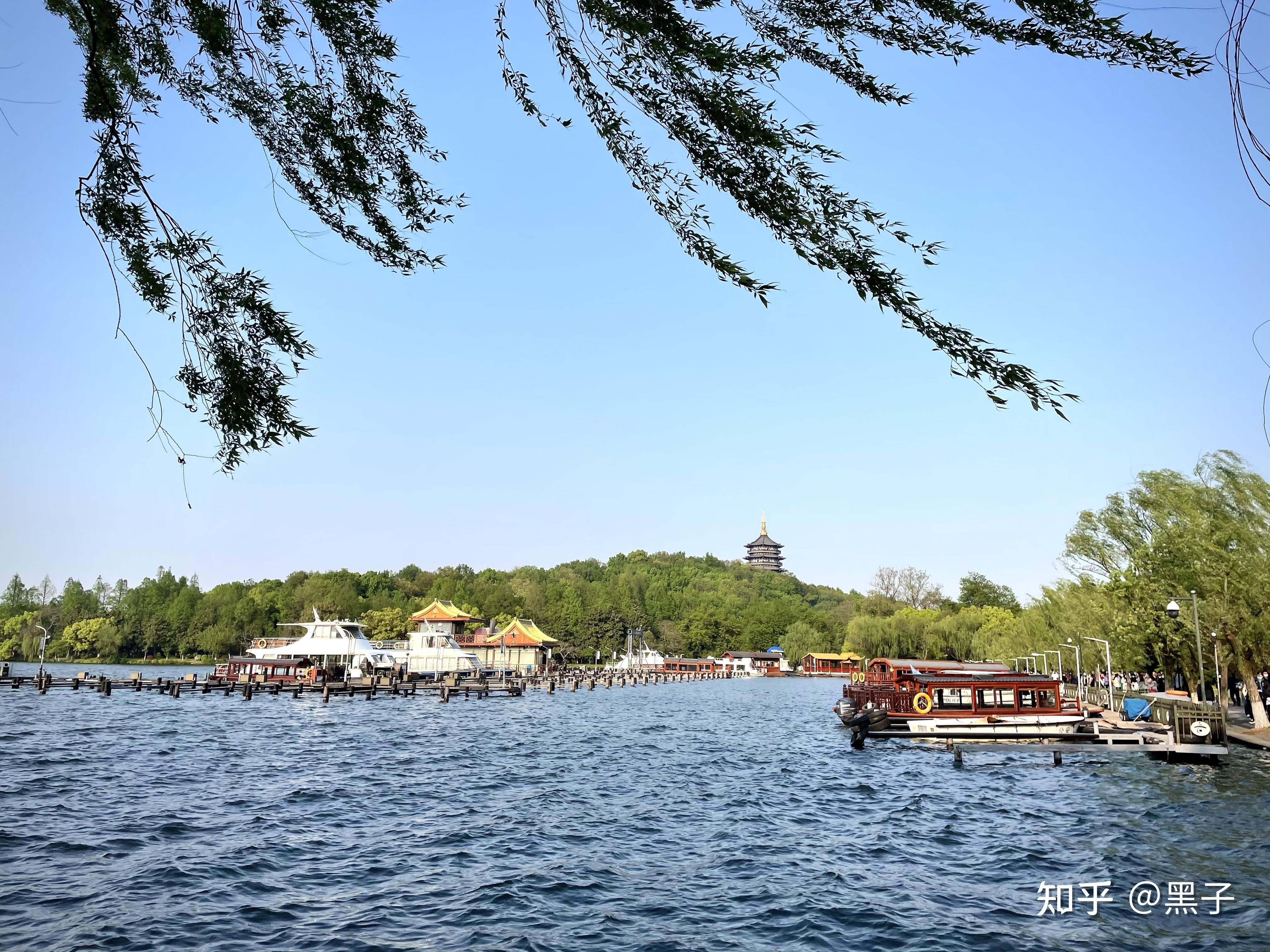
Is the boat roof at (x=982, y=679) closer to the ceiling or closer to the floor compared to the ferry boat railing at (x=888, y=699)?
closer to the ceiling

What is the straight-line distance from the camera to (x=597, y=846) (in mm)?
15031

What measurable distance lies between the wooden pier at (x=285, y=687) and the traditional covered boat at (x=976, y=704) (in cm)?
2833

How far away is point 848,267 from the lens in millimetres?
3926

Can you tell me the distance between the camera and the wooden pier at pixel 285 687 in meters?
50.6

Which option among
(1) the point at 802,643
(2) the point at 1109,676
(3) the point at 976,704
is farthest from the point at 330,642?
(1) the point at 802,643

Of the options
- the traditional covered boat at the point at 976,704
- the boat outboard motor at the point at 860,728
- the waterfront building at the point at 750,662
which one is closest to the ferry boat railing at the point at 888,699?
the traditional covered boat at the point at 976,704

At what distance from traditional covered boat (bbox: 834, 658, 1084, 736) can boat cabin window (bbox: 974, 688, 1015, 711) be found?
2 cm

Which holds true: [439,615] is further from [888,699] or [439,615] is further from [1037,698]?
[1037,698]

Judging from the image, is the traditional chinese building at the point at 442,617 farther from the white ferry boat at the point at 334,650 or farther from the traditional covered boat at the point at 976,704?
the traditional covered boat at the point at 976,704

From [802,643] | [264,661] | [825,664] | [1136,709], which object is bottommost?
[825,664]

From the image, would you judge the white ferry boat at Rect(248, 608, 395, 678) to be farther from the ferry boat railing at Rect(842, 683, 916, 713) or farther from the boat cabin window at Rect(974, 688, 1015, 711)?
the boat cabin window at Rect(974, 688, 1015, 711)

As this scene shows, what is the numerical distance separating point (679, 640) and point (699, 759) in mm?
101376

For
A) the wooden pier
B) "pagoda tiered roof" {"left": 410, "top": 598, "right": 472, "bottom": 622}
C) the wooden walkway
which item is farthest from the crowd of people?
"pagoda tiered roof" {"left": 410, "top": 598, "right": 472, "bottom": 622}

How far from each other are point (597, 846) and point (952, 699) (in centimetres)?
2501
